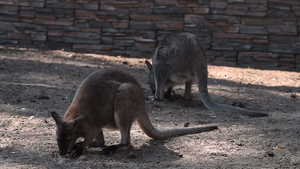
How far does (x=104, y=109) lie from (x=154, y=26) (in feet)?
19.5

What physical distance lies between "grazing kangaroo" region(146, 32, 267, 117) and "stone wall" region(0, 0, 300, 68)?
306cm

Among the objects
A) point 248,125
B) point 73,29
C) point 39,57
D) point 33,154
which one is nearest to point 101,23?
point 73,29

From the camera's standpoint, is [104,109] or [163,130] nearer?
[104,109]

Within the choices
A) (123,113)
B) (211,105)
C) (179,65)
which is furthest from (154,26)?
(123,113)

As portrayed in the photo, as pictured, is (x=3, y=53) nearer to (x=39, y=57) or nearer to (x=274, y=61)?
(x=39, y=57)

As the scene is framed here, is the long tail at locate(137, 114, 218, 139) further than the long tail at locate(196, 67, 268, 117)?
No

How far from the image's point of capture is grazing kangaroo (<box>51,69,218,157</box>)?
477 cm

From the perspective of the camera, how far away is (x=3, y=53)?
9922 mm

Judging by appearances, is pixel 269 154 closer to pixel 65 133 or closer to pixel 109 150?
pixel 109 150

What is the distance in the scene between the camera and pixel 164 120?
20.6 ft

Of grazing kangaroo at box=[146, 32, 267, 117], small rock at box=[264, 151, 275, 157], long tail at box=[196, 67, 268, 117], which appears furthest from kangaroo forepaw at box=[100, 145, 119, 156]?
grazing kangaroo at box=[146, 32, 267, 117]

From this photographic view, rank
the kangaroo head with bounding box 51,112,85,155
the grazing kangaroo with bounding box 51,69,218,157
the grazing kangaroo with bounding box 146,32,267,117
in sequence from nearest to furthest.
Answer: the kangaroo head with bounding box 51,112,85,155 < the grazing kangaroo with bounding box 51,69,218,157 < the grazing kangaroo with bounding box 146,32,267,117

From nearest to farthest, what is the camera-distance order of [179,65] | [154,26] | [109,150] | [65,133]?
[65,133] < [109,150] < [179,65] < [154,26]

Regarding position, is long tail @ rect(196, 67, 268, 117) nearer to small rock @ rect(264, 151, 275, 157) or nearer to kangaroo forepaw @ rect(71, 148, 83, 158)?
small rock @ rect(264, 151, 275, 157)
